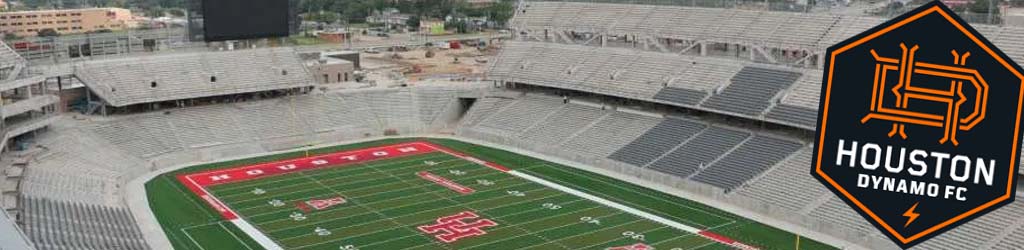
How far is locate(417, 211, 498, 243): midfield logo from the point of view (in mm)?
25766

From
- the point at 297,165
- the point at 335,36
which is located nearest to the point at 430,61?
the point at 335,36

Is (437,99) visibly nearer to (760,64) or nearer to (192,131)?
(192,131)

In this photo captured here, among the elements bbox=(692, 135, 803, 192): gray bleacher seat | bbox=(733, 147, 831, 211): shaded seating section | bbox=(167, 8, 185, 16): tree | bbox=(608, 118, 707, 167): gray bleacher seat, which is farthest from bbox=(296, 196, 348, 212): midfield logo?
bbox=(167, 8, 185, 16): tree

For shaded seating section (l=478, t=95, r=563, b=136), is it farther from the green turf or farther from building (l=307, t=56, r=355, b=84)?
building (l=307, t=56, r=355, b=84)

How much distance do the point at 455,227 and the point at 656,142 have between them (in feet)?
35.0

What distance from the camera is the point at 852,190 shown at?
1189 centimetres

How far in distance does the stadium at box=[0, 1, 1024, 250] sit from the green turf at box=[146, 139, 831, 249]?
11cm

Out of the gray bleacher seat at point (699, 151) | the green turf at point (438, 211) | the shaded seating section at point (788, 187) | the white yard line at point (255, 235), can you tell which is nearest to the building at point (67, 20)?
the green turf at point (438, 211)

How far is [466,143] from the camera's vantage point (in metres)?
39.2

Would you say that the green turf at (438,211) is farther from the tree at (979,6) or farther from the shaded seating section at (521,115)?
the tree at (979,6)

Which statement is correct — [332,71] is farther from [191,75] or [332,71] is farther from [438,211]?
[438,211]

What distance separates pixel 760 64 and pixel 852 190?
24206 mm

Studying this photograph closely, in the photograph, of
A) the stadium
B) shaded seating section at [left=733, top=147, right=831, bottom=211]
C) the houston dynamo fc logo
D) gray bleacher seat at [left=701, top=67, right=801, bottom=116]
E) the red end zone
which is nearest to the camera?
the houston dynamo fc logo

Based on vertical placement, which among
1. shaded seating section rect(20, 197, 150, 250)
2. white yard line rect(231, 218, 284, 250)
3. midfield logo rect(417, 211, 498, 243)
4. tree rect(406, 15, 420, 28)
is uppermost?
tree rect(406, 15, 420, 28)
